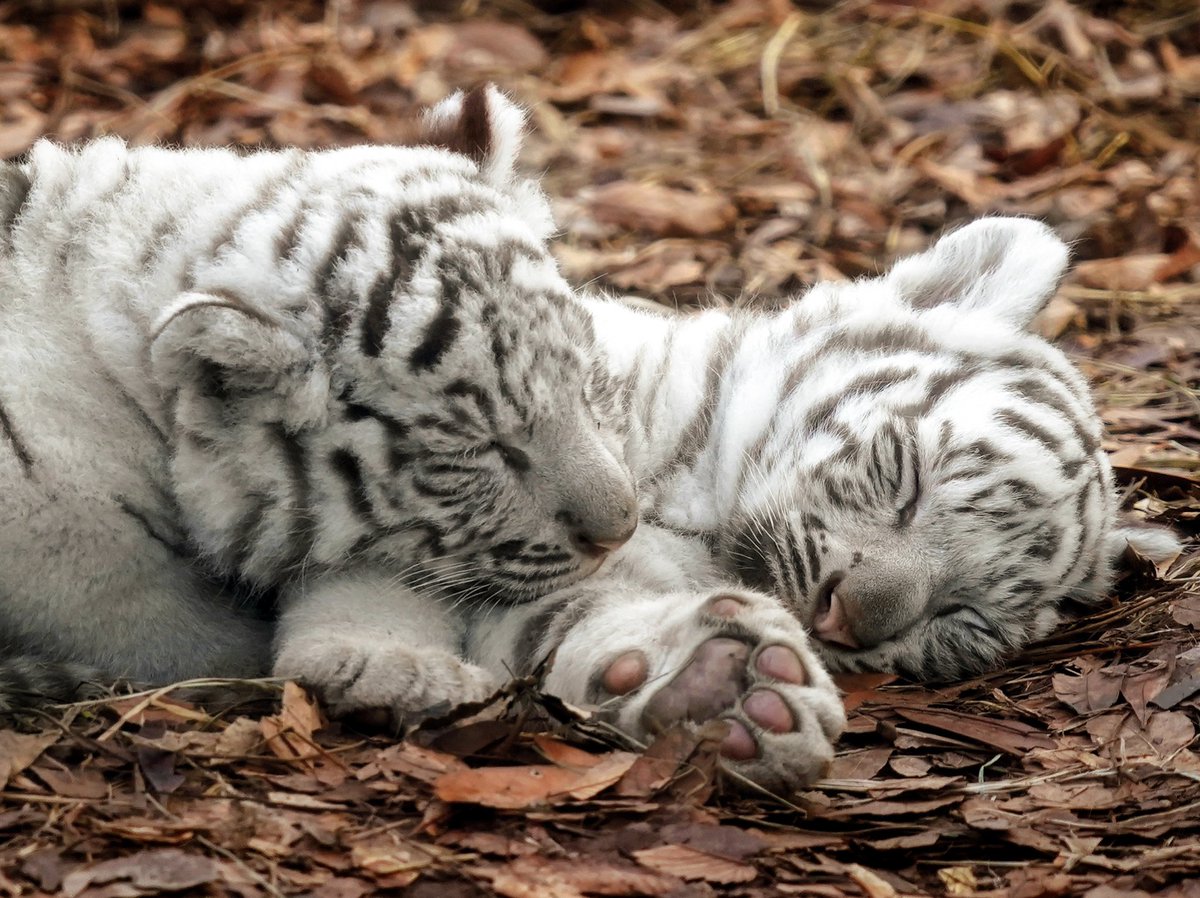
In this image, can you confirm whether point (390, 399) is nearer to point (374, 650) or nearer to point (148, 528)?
point (374, 650)

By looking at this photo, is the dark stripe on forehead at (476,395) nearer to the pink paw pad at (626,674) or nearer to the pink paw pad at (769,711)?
the pink paw pad at (626,674)

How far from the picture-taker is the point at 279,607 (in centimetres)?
282

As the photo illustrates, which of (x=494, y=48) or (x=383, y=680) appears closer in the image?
(x=383, y=680)

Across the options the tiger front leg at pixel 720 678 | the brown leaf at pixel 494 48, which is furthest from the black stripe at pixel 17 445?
the brown leaf at pixel 494 48

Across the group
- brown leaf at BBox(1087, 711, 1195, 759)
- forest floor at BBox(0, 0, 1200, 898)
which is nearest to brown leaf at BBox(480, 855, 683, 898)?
Result: forest floor at BBox(0, 0, 1200, 898)

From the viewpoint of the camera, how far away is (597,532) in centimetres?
266

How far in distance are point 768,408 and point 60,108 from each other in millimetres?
3507

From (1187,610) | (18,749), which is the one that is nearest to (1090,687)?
(1187,610)

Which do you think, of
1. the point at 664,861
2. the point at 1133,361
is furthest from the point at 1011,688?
the point at 1133,361

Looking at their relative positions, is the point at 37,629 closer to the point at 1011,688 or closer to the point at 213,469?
the point at 213,469

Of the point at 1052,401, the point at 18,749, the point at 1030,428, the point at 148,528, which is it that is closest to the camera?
the point at 18,749

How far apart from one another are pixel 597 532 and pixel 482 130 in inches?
36.4

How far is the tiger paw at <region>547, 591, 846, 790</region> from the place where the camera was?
88.2 inches

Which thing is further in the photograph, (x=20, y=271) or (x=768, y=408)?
(x=768, y=408)
